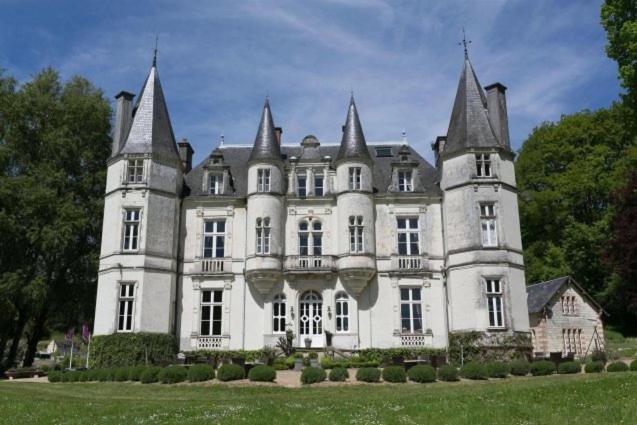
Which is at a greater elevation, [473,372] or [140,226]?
[140,226]

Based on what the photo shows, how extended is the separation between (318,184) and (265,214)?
3232 millimetres

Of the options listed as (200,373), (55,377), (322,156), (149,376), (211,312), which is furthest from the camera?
(322,156)

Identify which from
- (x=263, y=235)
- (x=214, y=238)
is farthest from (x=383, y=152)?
(x=214, y=238)

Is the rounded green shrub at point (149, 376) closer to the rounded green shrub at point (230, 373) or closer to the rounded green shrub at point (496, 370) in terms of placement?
the rounded green shrub at point (230, 373)

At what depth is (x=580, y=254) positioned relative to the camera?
37781 millimetres

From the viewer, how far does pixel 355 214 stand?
1110 inches

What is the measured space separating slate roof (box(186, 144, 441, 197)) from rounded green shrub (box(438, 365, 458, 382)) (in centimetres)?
1084

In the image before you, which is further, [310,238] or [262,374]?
[310,238]

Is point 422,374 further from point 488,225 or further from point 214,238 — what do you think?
point 214,238

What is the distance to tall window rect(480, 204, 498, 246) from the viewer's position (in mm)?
26953

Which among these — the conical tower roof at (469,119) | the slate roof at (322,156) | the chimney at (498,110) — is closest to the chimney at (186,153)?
the slate roof at (322,156)

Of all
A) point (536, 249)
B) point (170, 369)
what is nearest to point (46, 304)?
point (170, 369)

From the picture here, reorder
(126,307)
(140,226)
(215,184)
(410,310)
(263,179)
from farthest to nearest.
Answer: (215,184) < (263,179) < (410,310) < (140,226) < (126,307)

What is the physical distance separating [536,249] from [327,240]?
18.6m
